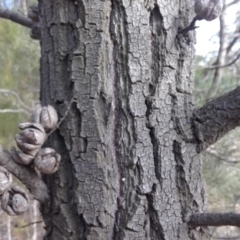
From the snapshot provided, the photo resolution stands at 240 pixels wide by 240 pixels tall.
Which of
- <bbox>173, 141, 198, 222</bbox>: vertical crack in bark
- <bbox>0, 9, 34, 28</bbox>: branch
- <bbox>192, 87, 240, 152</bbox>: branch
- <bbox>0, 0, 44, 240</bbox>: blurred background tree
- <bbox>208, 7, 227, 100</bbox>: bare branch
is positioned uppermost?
<bbox>0, 0, 44, 240</bbox>: blurred background tree

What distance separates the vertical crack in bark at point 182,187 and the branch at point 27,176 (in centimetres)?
17

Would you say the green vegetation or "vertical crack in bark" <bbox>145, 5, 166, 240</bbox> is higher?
the green vegetation

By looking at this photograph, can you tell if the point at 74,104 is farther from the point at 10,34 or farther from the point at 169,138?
the point at 10,34

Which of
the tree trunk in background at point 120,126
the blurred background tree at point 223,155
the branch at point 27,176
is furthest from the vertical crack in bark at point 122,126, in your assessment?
the blurred background tree at point 223,155

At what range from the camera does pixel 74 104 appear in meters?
0.62

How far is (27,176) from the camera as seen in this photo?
1.96 feet

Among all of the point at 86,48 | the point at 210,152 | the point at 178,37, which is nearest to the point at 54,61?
the point at 86,48

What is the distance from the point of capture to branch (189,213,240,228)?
54 centimetres

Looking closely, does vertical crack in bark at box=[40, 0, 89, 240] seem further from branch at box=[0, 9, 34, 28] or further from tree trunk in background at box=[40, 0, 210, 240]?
branch at box=[0, 9, 34, 28]

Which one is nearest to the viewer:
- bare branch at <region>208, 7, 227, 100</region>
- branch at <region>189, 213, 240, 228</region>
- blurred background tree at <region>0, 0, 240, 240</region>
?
branch at <region>189, 213, 240, 228</region>

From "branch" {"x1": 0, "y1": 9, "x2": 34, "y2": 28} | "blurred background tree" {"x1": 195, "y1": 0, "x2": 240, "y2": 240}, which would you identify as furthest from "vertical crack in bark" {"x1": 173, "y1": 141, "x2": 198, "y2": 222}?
"blurred background tree" {"x1": 195, "y1": 0, "x2": 240, "y2": 240}

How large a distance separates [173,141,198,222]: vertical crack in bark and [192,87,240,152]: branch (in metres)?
0.03

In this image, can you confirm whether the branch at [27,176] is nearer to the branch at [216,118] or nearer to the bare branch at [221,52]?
the branch at [216,118]

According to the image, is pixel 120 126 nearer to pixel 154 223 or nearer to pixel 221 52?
pixel 154 223
